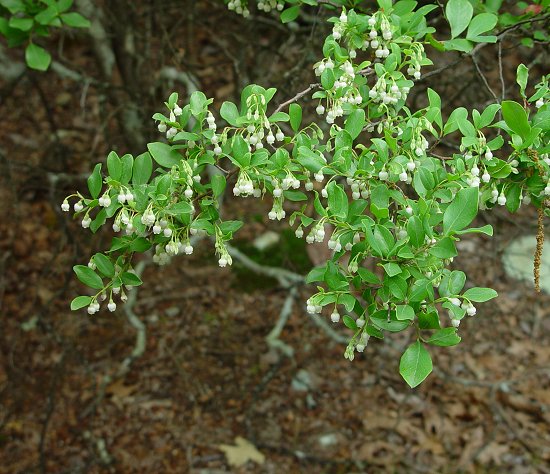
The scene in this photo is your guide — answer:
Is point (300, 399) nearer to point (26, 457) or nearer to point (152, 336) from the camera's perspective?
point (152, 336)

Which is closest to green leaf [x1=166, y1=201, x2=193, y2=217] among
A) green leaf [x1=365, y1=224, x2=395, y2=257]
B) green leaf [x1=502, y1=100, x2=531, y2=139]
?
green leaf [x1=365, y1=224, x2=395, y2=257]

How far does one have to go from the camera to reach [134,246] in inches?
61.5

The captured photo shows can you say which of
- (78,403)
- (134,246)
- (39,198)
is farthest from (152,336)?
(134,246)

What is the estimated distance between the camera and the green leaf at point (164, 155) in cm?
158

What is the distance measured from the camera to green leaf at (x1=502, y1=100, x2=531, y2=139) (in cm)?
149

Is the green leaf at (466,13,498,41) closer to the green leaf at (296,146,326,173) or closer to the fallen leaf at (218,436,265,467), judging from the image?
the green leaf at (296,146,326,173)

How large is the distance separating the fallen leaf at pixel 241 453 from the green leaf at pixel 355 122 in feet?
8.22

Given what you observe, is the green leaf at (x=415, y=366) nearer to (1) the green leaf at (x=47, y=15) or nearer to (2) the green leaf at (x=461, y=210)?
(2) the green leaf at (x=461, y=210)

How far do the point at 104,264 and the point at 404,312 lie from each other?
71 cm

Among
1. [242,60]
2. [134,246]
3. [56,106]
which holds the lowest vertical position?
[56,106]

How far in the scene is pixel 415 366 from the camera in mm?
1435

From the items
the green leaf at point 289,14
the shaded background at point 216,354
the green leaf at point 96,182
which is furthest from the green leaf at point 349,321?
the shaded background at point 216,354

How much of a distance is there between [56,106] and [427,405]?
11.5 feet

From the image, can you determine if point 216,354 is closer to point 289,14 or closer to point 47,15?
point 47,15
